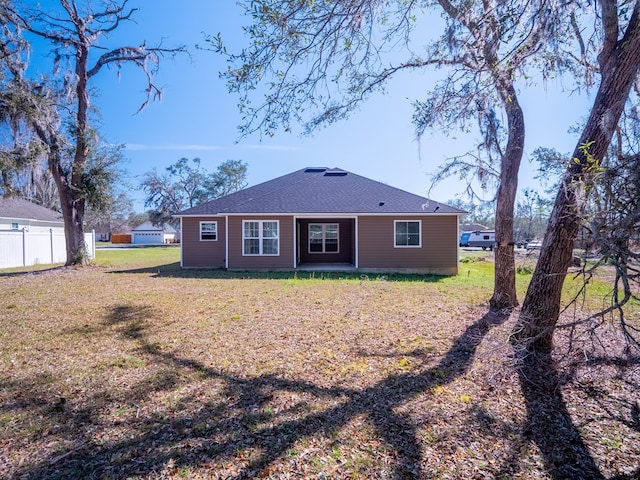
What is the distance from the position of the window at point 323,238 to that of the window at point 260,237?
9.32ft

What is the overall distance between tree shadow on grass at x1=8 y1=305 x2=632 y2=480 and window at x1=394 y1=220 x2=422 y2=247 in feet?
30.4

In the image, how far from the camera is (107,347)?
4699 millimetres

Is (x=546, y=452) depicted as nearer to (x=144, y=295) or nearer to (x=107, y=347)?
(x=107, y=347)

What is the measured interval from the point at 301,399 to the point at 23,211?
2450 cm

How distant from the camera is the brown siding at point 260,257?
43.9ft

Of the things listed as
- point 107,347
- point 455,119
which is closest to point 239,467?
point 107,347

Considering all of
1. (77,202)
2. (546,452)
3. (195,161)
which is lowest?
(546,452)

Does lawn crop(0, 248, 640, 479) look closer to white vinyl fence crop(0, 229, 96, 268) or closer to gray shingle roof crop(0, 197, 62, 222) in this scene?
white vinyl fence crop(0, 229, 96, 268)

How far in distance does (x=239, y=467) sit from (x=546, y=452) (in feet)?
7.83

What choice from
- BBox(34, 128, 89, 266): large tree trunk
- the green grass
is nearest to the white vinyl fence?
the green grass

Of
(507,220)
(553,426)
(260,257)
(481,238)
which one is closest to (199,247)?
(260,257)

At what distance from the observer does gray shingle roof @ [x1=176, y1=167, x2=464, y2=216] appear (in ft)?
43.0

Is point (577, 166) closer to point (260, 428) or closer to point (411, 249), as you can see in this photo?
point (260, 428)

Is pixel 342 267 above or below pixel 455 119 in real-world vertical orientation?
below
